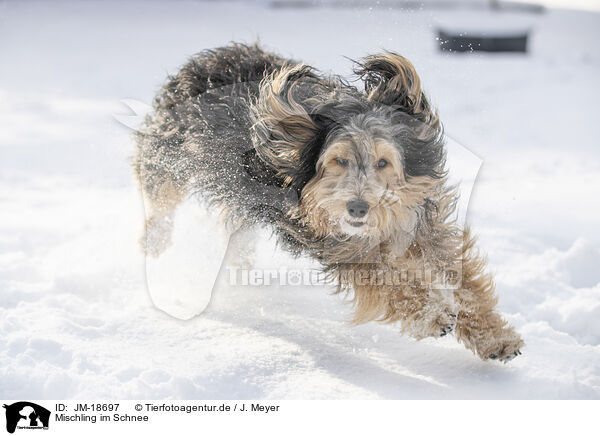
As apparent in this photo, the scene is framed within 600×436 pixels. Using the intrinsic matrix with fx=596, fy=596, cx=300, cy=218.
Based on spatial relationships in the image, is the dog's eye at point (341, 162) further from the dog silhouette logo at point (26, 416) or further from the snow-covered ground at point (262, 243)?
the dog silhouette logo at point (26, 416)

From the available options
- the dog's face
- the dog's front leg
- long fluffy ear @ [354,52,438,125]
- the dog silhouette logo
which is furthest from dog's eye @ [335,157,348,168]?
the dog silhouette logo

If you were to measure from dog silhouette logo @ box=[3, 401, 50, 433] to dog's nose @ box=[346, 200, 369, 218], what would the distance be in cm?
163

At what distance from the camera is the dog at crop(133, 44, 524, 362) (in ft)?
9.55

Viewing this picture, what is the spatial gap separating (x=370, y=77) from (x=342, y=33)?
240 centimetres

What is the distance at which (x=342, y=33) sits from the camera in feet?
17.6

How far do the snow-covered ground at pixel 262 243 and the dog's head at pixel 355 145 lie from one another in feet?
1.16

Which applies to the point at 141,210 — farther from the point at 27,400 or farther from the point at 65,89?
the point at 65,89

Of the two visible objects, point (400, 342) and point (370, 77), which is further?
point (400, 342)

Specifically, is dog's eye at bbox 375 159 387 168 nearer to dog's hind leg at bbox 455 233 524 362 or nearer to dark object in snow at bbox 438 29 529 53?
dog's hind leg at bbox 455 233 524 362

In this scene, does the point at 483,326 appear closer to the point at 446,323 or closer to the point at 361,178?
the point at 446,323

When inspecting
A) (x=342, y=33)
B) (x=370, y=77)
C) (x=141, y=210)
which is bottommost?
(x=141, y=210)

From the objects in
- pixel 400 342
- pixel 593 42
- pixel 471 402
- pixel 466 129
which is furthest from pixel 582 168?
pixel 593 42

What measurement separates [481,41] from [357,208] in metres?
6.59

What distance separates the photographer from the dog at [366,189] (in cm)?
291
